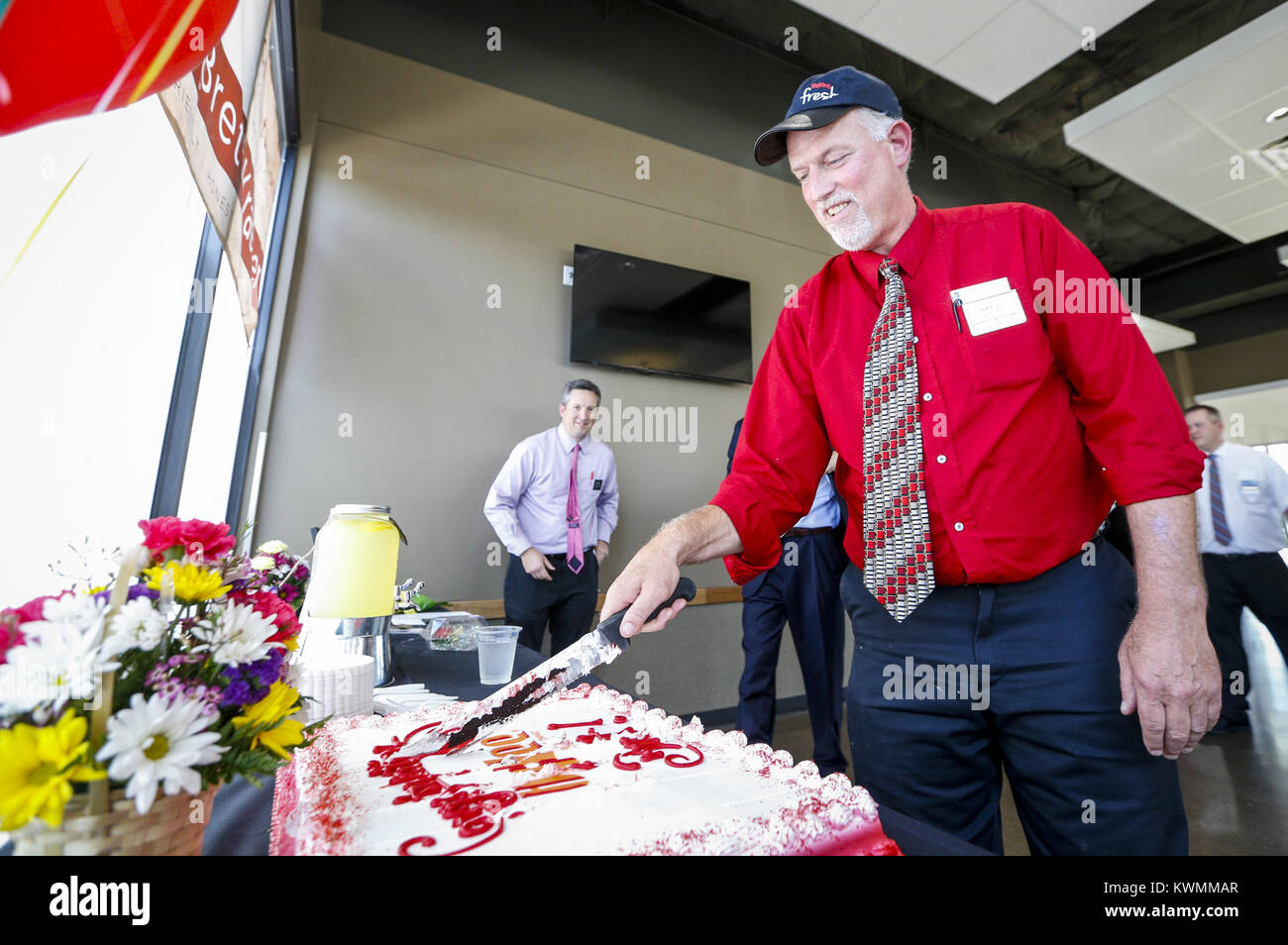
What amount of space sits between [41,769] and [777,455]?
1012mm

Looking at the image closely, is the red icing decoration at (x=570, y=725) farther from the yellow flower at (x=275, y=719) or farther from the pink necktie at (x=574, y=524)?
the pink necktie at (x=574, y=524)

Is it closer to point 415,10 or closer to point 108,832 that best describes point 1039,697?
point 108,832

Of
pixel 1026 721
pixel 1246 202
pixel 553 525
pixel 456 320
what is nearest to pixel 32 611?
pixel 1026 721

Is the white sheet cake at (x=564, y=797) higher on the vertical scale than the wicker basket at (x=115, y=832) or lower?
lower

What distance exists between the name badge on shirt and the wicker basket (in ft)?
3.72

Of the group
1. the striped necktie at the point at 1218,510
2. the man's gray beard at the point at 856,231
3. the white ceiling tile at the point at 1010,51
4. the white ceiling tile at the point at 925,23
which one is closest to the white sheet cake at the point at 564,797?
the man's gray beard at the point at 856,231

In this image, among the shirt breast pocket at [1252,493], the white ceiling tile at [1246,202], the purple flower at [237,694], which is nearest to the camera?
the purple flower at [237,694]

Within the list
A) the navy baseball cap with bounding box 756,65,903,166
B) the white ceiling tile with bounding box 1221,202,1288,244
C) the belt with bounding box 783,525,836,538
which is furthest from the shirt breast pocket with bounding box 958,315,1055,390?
the white ceiling tile with bounding box 1221,202,1288,244

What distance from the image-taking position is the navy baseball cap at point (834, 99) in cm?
103

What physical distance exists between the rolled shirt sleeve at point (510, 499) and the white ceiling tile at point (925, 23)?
2.88 meters

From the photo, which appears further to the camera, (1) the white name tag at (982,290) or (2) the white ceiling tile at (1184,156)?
(2) the white ceiling tile at (1184,156)
